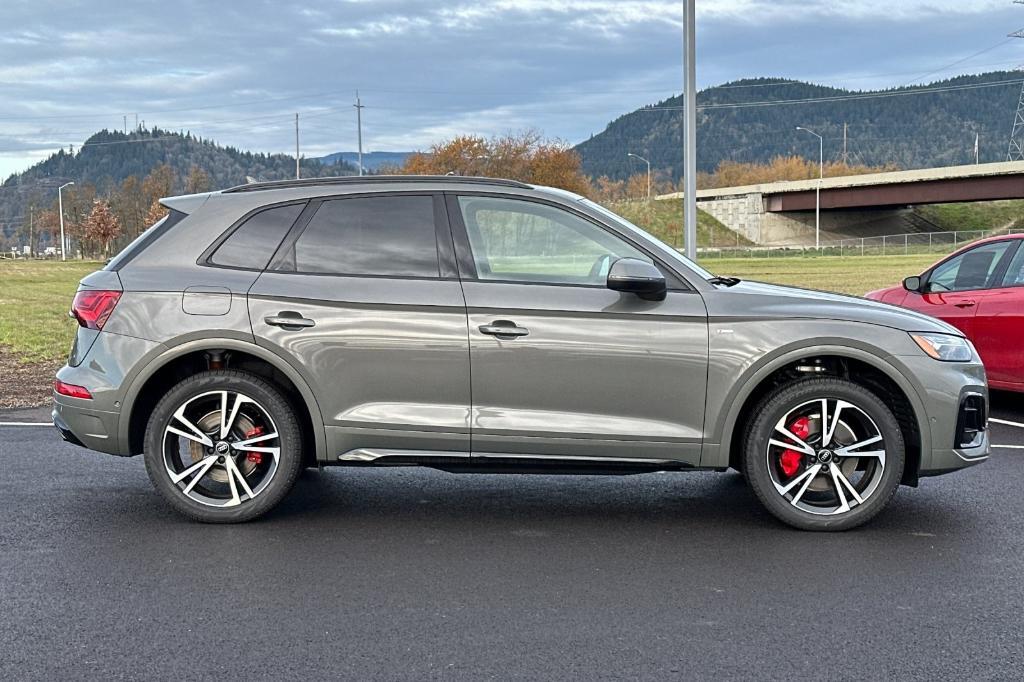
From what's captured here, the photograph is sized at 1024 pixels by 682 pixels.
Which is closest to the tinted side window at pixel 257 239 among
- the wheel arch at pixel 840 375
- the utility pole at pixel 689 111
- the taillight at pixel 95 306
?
the taillight at pixel 95 306

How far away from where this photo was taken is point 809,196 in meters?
97.8

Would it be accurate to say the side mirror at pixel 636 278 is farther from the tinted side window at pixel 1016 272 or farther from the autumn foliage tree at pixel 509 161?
the autumn foliage tree at pixel 509 161

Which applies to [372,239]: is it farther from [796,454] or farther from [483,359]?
[796,454]

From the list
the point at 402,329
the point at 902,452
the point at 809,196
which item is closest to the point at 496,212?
the point at 402,329

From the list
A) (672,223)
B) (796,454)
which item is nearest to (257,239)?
(796,454)

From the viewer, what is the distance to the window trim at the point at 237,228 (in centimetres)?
583

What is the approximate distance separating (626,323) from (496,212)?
946 mm

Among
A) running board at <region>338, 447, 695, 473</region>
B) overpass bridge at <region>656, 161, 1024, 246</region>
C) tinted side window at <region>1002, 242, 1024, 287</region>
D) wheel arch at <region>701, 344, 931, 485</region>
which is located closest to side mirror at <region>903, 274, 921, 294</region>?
tinted side window at <region>1002, 242, 1024, 287</region>

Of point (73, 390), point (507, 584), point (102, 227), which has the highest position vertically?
point (102, 227)

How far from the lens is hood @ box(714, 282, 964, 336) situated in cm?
561

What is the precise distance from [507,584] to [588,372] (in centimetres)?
122

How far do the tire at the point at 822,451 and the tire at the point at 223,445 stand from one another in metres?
2.45

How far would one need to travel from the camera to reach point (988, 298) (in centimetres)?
921

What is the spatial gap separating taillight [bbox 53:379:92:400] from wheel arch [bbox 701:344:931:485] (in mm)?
3275
